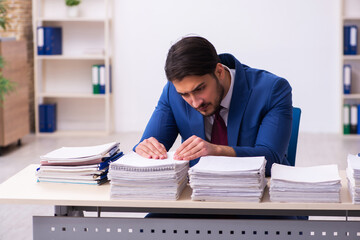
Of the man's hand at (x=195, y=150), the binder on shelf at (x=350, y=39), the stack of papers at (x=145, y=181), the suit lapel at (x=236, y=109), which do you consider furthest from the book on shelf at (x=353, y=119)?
the stack of papers at (x=145, y=181)

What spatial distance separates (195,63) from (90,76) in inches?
201

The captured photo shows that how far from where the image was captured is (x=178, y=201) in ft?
6.19

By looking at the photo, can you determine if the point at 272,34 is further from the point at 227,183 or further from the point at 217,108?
the point at 227,183

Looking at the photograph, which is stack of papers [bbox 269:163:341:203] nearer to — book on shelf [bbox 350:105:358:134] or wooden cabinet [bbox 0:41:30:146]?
wooden cabinet [bbox 0:41:30:146]

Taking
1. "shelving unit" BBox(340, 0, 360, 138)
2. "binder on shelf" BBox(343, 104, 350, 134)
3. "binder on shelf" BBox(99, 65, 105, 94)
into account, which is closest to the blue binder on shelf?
"binder on shelf" BBox(99, 65, 105, 94)

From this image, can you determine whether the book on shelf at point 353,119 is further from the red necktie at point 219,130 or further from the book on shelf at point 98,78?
the red necktie at point 219,130

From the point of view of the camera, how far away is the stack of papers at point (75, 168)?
210cm

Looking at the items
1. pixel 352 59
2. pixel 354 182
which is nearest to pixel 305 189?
pixel 354 182

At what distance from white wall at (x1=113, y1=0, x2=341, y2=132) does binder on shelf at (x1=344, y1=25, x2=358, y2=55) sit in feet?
0.38

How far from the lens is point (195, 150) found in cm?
213

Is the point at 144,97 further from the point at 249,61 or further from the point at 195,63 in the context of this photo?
the point at 195,63

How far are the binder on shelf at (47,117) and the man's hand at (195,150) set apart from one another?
5020 millimetres

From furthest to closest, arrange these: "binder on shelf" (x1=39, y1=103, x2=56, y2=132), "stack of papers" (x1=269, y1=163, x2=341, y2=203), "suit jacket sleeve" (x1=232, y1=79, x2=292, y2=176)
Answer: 1. "binder on shelf" (x1=39, y1=103, x2=56, y2=132)
2. "suit jacket sleeve" (x1=232, y1=79, x2=292, y2=176)
3. "stack of papers" (x1=269, y1=163, x2=341, y2=203)

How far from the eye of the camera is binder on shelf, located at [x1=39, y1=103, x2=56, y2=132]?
6.98 metres
